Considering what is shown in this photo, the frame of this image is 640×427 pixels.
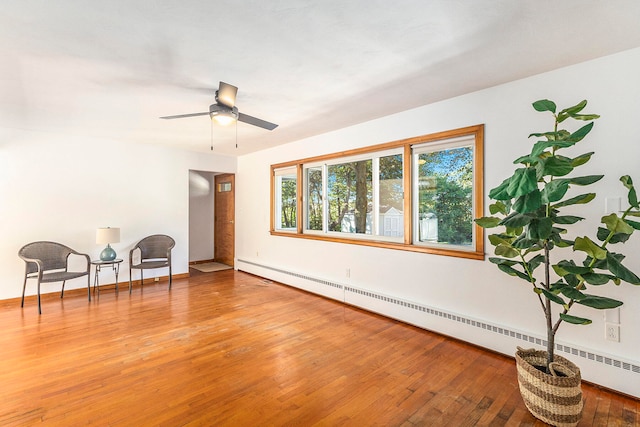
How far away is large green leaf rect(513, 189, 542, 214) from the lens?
1751mm

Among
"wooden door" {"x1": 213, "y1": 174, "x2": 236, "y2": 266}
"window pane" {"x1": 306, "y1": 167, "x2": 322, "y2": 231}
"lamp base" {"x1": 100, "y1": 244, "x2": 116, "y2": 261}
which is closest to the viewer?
"lamp base" {"x1": 100, "y1": 244, "x2": 116, "y2": 261}

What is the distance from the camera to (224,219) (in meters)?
7.10

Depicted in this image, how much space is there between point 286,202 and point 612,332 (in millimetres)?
4417

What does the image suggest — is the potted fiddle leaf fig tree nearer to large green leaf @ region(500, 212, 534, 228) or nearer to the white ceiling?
large green leaf @ region(500, 212, 534, 228)

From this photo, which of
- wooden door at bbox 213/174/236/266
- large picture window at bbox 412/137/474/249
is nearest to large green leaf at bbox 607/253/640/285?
large picture window at bbox 412/137/474/249

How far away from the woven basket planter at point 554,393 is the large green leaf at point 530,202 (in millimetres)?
1076

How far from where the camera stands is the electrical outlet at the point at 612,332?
2211 mm

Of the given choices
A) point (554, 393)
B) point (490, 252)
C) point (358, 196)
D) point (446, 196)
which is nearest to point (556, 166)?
point (490, 252)

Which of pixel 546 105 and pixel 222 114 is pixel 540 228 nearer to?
pixel 546 105

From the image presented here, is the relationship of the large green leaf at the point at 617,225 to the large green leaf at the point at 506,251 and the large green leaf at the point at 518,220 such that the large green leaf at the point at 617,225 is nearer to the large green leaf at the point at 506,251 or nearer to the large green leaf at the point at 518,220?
the large green leaf at the point at 518,220

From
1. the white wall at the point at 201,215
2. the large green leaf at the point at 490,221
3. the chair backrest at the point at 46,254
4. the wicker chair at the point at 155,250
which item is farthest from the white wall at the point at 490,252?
the white wall at the point at 201,215

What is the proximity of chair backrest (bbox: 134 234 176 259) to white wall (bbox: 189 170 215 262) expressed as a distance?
1.83 meters

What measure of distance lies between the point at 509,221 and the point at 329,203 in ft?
9.81

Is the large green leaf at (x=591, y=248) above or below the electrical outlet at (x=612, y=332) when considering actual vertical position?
above
